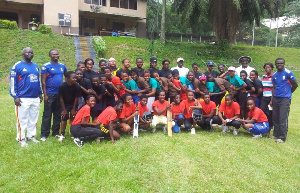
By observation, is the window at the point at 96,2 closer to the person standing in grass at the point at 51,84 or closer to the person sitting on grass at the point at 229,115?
the person standing in grass at the point at 51,84

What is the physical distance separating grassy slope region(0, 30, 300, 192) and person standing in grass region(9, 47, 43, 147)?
548 millimetres

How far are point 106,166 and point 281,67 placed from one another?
15.0 feet

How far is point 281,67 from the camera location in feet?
20.7

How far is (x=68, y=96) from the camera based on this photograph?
5879 mm

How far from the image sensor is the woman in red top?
5656 millimetres

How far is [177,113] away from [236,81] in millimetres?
1854

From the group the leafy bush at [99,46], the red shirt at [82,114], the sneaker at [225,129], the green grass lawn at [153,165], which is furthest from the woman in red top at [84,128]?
the leafy bush at [99,46]

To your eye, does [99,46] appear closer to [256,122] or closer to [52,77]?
[52,77]

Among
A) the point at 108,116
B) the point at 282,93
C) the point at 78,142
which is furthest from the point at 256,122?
the point at 78,142

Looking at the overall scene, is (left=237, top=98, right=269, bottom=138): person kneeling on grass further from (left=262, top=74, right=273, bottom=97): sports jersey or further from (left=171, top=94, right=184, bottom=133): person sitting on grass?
(left=171, top=94, right=184, bottom=133): person sitting on grass

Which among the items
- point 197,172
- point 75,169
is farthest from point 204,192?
point 75,169

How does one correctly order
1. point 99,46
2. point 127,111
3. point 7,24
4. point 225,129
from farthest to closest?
1. point 7,24
2. point 99,46
3. point 225,129
4. point 127,111

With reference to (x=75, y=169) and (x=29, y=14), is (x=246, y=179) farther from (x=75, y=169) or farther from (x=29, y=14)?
(x=29, y=14)

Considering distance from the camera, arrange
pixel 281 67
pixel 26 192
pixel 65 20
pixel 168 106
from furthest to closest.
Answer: pixel 65 20 → pixel 168 106 → pixel 281 67 → pixel 26 192
